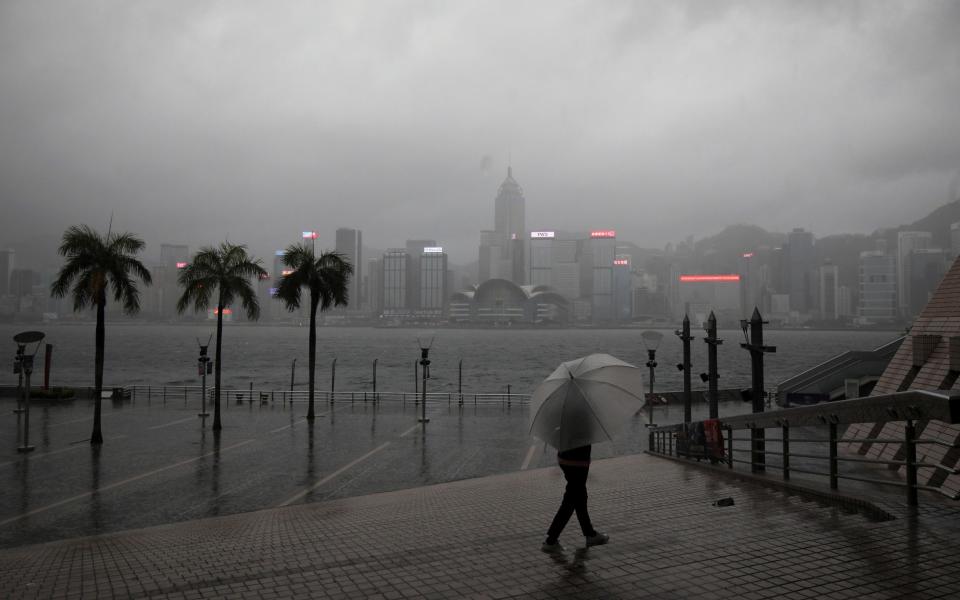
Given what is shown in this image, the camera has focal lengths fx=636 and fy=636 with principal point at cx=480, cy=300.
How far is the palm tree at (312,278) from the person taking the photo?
2662 cm

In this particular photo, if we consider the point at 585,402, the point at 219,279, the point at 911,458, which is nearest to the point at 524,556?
the point at 585,402

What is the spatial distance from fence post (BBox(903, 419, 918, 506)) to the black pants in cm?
311

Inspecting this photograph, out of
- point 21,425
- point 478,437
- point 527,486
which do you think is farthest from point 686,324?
point 21,425

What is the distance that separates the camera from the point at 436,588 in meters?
5.20

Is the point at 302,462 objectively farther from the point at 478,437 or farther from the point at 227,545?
the point at 227,545

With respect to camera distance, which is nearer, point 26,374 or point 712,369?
point 712,369

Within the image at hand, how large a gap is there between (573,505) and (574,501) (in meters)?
0.04

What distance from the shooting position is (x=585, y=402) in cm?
609

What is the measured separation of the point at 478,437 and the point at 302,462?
646cm

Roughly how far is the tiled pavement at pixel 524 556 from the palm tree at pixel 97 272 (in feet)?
43.5

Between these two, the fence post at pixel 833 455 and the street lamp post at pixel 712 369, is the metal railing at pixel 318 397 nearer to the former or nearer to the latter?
the street lamp post at pixel 712 369

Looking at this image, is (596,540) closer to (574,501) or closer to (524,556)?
(574,501)

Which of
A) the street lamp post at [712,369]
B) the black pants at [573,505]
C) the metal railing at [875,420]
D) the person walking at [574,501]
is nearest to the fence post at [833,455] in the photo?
the metal railing at [875,420]

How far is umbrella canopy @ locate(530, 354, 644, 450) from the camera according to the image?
6035 mm
